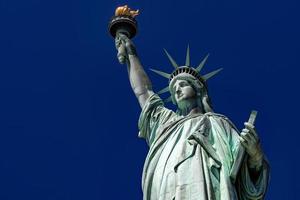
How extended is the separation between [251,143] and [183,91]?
9.15ft

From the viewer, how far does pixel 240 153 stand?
50.2ft

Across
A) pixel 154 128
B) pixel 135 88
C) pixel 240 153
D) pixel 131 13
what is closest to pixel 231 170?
pixel 240 153

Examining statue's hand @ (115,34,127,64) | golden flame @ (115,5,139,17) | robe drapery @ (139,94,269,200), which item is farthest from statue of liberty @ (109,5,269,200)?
golden flame @ (115,5,139,17)

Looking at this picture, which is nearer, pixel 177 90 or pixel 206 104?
pixel 206 104

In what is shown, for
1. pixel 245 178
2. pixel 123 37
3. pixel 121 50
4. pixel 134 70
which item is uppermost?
pixel 123 37

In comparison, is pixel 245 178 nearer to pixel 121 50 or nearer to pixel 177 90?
pixel 177 90

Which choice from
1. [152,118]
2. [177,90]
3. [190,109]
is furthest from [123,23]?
[190,109]

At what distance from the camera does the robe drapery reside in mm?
15086

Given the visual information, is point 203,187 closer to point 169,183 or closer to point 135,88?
point 169,183

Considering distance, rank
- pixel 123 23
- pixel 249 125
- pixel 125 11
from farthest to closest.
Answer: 1. pixel 125 11
2. pixel 123 23
3. pixel 249 125

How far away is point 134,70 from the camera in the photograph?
62.0 feet

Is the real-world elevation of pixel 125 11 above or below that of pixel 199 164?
above

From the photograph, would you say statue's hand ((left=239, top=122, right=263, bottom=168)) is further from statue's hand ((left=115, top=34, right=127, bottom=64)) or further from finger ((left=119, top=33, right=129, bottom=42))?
finger ((left=119, top=33, right=129, bottom=42))

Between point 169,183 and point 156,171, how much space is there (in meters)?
0.63
